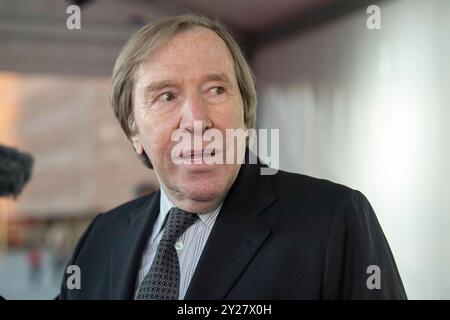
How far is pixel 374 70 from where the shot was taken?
1190 millimetres

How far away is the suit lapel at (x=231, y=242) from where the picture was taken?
0.87 metres

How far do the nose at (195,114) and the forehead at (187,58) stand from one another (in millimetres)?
39

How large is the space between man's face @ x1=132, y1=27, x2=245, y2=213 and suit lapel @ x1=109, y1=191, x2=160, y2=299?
10cm

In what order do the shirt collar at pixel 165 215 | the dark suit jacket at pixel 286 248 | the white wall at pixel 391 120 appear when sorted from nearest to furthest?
1. the dark suit jacket at pixel 286 248
2. the shirt collar at pixel 165 215
3. the white wall at pixel 391 120

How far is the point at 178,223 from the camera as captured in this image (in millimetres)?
948

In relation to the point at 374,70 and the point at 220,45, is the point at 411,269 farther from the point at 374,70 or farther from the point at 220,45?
the point at 220,45

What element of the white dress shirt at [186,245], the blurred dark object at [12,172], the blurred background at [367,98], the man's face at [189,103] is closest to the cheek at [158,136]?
the man's face at [189,103]

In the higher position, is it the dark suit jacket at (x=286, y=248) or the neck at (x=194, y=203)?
the neck at (x=194, y=203)

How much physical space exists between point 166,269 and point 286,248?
200 mm

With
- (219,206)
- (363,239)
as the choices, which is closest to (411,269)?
(363,239)

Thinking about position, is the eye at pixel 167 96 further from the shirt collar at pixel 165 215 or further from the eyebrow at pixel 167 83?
the shirt collar at pixel 165 215

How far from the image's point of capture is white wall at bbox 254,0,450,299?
1110mm

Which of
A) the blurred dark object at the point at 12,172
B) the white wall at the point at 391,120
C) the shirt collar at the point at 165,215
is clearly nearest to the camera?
the shirt collar at the point at 165,215
